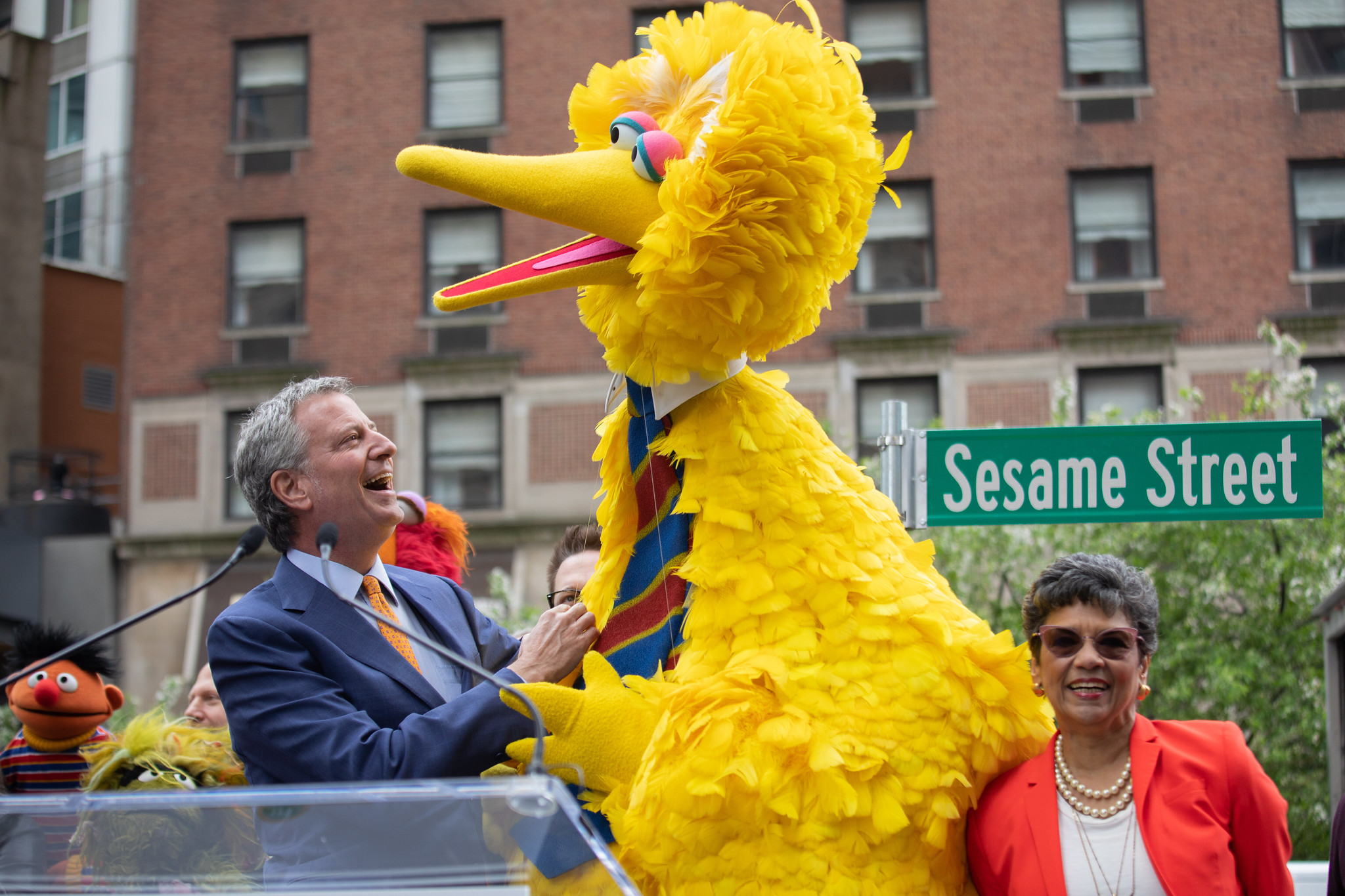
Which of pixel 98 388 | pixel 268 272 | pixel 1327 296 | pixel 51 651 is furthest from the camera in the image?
pixel 98 388

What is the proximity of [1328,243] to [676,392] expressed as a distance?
15.0 meters

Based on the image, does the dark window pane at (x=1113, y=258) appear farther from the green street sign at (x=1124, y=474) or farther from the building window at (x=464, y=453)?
the green street sign at (x=1124, y=474)

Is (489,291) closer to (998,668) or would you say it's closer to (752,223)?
(752,223)

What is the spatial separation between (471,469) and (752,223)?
1432 cm

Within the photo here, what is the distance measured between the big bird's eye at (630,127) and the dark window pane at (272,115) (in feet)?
51.7

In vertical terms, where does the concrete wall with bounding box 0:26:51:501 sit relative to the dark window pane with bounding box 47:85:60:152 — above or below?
below

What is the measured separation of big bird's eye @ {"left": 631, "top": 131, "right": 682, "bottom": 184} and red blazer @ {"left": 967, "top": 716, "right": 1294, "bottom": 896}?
1363 millimetres

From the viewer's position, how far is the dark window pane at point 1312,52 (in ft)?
50.1

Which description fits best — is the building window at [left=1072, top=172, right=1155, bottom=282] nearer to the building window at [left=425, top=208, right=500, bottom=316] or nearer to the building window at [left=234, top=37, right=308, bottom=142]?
the building window at [left=425, top=208, right=500, bottom=316]

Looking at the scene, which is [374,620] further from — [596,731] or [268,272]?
[268,272]

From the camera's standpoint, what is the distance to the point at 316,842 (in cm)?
164

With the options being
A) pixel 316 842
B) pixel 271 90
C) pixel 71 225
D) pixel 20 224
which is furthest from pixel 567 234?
pixel 316 842

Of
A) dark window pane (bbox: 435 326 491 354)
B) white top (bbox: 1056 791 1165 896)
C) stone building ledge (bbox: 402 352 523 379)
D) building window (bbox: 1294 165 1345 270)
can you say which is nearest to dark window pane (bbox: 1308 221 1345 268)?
building window (bbox: 1294 165 1345 270)

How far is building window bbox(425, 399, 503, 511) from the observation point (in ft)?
53.3
